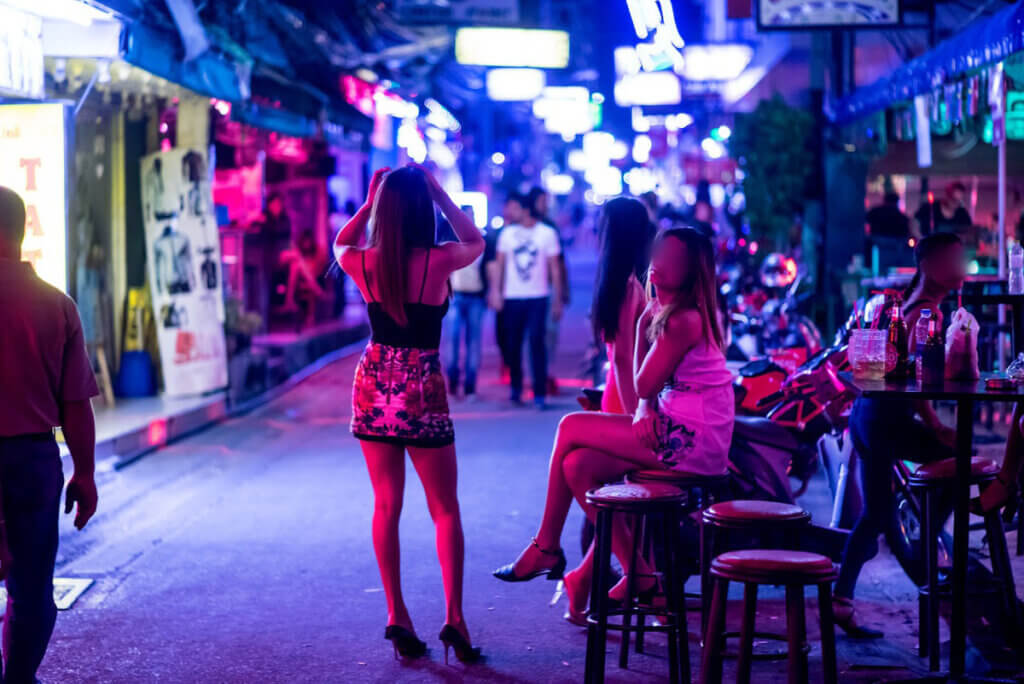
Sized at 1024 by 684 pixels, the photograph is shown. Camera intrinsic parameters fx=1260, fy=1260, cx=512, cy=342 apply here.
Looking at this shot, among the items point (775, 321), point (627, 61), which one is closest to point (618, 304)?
point (775, 321)

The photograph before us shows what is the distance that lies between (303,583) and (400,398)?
1961 mm

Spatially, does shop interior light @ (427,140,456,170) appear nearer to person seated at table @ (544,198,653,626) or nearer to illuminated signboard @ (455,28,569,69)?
illuminated signboard @ (455,28,569,69)

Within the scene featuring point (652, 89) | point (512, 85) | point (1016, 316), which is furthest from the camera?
point (652, 89)

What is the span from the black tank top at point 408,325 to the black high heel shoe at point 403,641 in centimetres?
130

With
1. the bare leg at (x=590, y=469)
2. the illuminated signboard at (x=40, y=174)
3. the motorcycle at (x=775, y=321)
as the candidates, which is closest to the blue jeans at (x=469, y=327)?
the motorcycle at (x=775, y=321)

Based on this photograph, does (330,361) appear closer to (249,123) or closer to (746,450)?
(249,123)

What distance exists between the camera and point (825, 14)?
12.4 metres

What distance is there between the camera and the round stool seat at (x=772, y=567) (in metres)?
A: 4.10

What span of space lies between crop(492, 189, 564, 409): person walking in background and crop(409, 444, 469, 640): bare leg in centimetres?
800

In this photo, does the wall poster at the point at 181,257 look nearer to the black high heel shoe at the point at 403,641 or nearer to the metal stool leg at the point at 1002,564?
the black high heel shoe at the point at 403,641

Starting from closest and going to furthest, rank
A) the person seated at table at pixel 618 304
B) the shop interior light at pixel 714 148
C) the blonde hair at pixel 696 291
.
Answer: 1. the blonde hair at pixel 696 291
2. the person seated at table at pixel 618 304
3. the shop interior light at pixel 714 148

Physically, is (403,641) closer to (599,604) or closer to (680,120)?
(599,604)

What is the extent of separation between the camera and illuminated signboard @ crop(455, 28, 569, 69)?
806 inches

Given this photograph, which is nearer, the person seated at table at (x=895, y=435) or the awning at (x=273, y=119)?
the person seated at table at (x=895, y=435)
